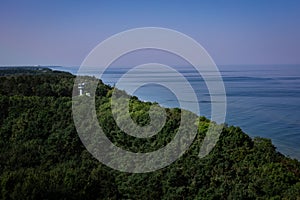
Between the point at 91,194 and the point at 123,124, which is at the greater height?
the point at 123,124

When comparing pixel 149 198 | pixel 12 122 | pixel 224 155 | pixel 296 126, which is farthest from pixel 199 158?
pixel 296 126

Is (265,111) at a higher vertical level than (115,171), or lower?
higher

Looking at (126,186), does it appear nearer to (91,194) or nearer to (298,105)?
(91,194)

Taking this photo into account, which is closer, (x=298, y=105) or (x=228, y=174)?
(x=228, y=174)

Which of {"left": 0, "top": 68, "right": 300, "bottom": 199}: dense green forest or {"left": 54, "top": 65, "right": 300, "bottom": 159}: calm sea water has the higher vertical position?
{"left": 54, "top": 65, "right": 300, "bottom": 159}: calm sea water

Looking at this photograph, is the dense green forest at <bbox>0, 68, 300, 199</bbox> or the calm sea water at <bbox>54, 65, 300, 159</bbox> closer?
the dense green forest at <bbox>0, 68, 300, 199</bbox>

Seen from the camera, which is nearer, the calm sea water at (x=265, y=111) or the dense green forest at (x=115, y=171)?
the dense green forest at (x=115, y=171)

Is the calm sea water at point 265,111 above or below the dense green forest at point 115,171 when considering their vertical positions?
above

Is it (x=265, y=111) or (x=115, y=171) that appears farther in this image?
(x=265, y=111)
